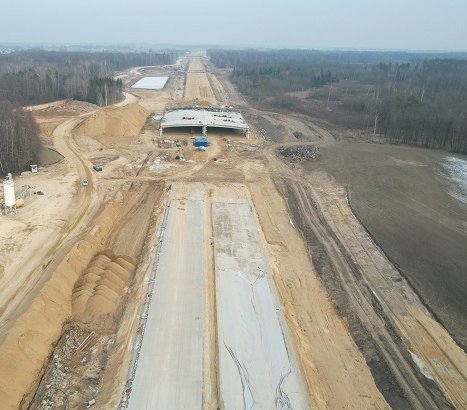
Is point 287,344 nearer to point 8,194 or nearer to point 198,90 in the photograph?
point 8,194

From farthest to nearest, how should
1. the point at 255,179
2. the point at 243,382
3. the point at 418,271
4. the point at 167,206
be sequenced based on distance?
the point at 255,179, the point at 167,206, the point at 418,271, the point at 243,382

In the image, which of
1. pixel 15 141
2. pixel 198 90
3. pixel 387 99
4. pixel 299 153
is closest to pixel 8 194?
pixel 15 141

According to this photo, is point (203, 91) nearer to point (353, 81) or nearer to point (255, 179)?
point (353, 81)

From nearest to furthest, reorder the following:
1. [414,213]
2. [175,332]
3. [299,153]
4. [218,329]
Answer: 1. [175,332]
2. [218,329]
3. [414,213]
4. [299,153]

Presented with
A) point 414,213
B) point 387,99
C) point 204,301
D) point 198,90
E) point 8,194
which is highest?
point 387,99

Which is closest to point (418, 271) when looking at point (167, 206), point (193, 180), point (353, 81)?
point (167, 206)

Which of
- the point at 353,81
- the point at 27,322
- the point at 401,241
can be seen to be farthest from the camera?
the point at 353,81

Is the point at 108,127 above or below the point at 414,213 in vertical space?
above
